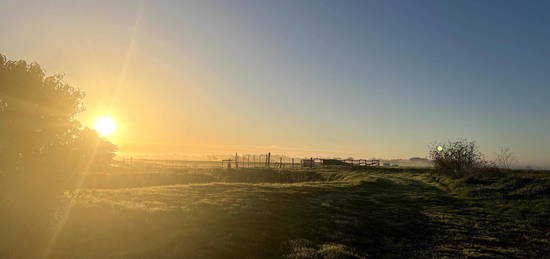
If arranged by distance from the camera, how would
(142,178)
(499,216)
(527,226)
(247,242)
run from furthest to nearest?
(142,178)
(499,216)
(527,226)
(247,242)

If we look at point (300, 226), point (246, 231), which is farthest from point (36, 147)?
point (300, 226)

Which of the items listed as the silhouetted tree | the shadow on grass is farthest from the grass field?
the silhouetted tree

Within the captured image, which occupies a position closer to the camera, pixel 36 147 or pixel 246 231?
pixel 36 147

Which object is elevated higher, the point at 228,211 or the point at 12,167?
the point at 12,167

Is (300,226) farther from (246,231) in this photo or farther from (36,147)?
(36,147)

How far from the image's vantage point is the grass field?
14.3 meters

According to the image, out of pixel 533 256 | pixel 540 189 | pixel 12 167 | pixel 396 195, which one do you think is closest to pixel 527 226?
A: pixel 533 256

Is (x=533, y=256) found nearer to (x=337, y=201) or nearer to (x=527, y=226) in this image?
(x=527, y=226)

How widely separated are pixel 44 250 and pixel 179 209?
7.00 meters

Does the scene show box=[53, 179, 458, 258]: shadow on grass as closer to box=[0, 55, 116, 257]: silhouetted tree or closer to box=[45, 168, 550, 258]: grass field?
box=[45, 168, 550, 258]: grass field

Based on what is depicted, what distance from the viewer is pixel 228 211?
2008cm

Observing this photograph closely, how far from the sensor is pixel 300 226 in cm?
1839

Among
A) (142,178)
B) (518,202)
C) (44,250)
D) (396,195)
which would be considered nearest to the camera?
(44,250)

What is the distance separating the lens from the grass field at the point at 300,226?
14.3 m
